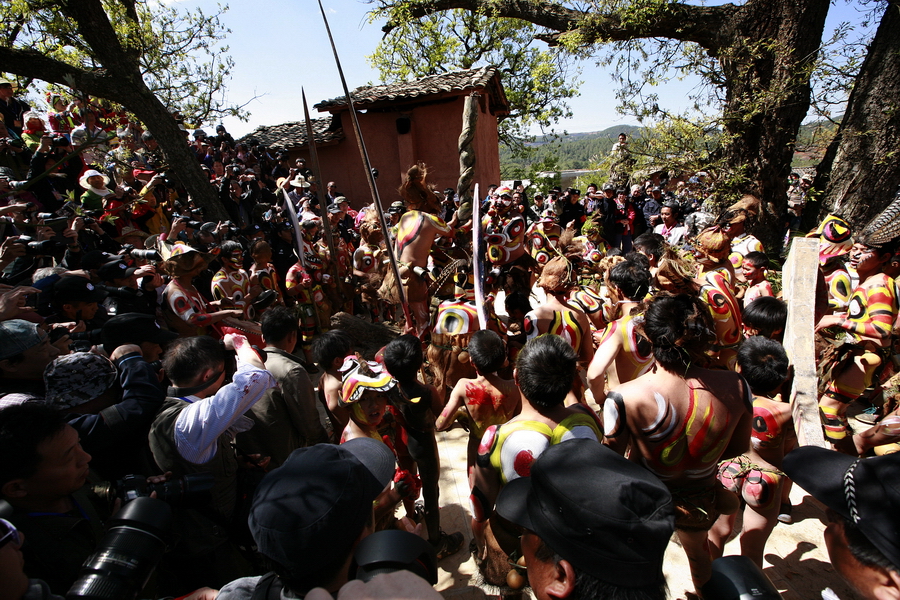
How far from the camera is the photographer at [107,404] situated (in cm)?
199

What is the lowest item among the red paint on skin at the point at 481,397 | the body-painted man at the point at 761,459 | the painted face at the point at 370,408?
the body-painted man at the point at 761,459

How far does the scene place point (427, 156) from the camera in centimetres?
1409

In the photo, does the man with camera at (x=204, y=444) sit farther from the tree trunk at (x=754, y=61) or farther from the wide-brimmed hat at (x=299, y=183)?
the tree trunk at (x=754, y=61)

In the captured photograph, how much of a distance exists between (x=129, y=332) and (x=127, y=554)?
1.74 m

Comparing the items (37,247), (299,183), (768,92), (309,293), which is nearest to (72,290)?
(37,247)

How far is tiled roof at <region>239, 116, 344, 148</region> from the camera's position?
1496cm

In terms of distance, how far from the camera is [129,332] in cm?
264

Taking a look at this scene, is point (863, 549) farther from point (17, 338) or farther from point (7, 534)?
point (17, 338)

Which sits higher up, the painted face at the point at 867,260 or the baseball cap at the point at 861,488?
the baseball cap at the point at 861,488

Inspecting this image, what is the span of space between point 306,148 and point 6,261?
13.0 m

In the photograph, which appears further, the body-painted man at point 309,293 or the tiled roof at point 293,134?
the tiled roof at point 293,134

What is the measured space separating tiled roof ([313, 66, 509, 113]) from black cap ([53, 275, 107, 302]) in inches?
449

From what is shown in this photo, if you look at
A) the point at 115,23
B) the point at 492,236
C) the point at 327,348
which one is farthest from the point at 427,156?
the point at 327,348

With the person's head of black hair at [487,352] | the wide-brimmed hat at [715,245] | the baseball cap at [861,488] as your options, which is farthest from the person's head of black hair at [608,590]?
the wide-brimmed hat at [715,245]
